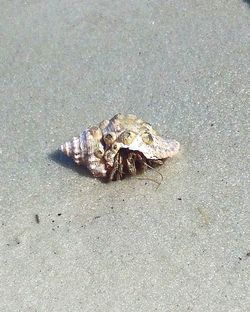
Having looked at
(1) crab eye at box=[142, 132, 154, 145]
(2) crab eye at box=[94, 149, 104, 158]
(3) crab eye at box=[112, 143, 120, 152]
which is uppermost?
(1) crab eye at box=[142, 132, 154, 145]

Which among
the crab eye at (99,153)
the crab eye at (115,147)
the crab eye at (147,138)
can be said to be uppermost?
the crab eye at (147,138)

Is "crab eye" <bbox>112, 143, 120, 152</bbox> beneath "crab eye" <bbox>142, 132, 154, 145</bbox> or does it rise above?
beneath

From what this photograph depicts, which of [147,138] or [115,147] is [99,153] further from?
[147,138]

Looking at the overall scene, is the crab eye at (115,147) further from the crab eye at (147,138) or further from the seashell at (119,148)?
the crab eye at (147,138)

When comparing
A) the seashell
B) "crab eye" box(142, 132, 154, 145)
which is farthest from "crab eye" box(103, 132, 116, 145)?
"crab eye" box(142, 132, 154, 145)

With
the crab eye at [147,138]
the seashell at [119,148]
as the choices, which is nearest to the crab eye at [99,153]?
the seashell at [119,148]

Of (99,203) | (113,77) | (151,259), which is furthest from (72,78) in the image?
(151,259)

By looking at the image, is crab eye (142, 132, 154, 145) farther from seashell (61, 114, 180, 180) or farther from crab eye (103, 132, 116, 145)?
crab eye (103, 132, 116, 145)

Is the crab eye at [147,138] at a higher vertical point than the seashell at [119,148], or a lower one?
higher

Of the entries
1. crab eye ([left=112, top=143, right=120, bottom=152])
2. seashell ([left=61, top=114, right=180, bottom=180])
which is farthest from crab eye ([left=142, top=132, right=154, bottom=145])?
crab eye ([left=112, top=143, right=120, bottom=152])
